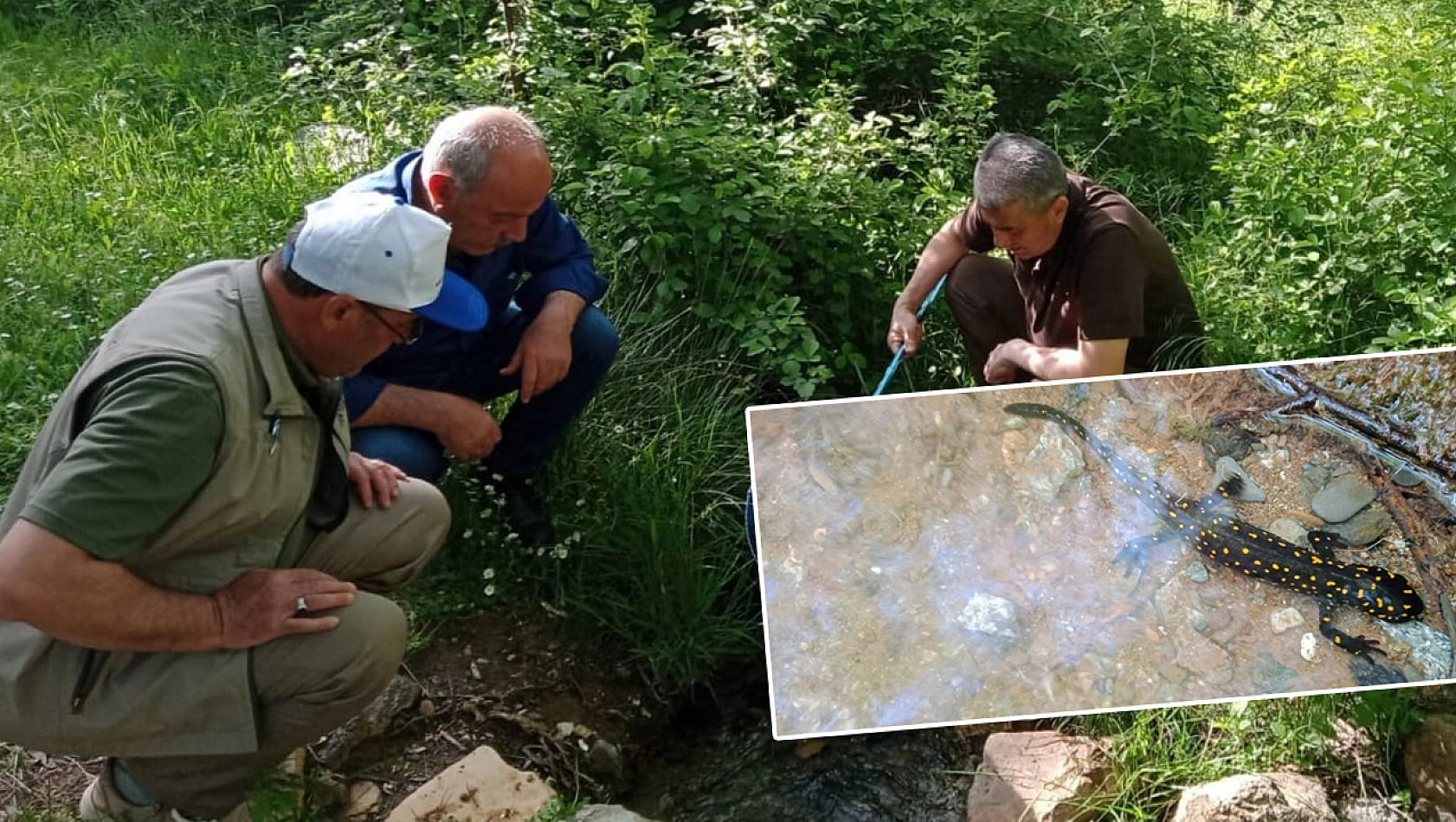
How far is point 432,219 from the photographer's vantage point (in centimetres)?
229

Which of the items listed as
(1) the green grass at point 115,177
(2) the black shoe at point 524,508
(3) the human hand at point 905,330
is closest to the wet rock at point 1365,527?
(3) the human hand at point 905,330

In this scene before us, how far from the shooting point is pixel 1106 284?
305cm

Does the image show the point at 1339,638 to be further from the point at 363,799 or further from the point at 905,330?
the point at 363,799

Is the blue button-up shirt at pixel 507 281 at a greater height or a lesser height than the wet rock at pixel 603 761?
greater

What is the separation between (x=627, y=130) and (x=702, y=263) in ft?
1.79

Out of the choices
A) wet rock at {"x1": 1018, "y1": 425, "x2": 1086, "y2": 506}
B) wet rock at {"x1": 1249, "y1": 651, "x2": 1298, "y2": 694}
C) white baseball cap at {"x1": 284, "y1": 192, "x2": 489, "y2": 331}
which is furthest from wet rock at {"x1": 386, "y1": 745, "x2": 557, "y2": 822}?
wet rock at {"x1": 1249, "y1": 651, "x2": 1298, "y2": 694}

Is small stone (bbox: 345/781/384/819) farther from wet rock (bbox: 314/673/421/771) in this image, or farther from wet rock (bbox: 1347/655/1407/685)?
wet rock (bbox: 1347/655/1407/685)

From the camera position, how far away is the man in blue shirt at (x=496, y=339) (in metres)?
2.85

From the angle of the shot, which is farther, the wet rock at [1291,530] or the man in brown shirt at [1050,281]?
the man in brown shirt at [1050,281]

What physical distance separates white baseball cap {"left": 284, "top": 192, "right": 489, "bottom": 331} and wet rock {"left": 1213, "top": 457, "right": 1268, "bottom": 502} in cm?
163

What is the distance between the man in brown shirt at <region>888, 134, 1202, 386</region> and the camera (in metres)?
3.05

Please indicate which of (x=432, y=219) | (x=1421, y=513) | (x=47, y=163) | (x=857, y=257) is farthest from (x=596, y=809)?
(x=47, y=163)

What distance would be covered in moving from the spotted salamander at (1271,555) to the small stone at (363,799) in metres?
1.77

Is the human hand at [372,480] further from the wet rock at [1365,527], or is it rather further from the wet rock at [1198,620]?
the wet rock at [1365,527]
